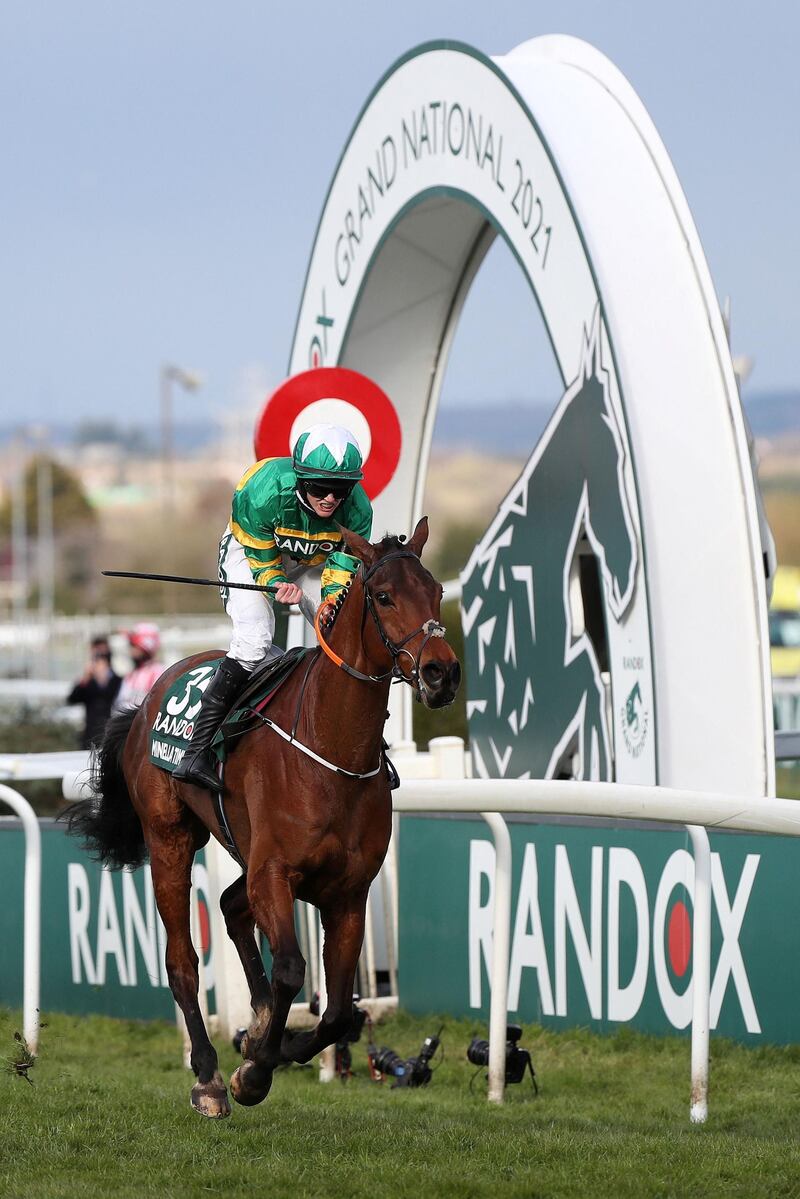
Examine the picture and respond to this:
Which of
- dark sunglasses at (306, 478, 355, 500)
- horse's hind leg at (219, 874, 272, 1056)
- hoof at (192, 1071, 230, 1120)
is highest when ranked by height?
dark sunglasses at (306, 478, 355, 500)

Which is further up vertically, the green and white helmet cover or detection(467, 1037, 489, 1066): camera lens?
the green and white helmet cover

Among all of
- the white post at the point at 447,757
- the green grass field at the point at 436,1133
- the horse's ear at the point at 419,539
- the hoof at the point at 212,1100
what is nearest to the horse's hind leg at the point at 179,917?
the hoof at the point at 212,1100

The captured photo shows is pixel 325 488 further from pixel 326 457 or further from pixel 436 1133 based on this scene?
pixel 436 1133

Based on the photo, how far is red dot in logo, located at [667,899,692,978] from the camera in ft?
17.9

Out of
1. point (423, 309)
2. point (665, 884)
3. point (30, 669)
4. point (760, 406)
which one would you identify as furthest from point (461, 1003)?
point (760, 406)

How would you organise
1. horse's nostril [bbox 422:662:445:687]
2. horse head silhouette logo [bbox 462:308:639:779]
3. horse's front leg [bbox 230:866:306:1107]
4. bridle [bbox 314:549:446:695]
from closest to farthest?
horse's nostril [bbox 422:662:445:687] → bridle [bbox 314:549:446:695] → horse's front leg [bbox 230:866:306:1107] → horse head silhouette logo [bbox 462:308:639:779]

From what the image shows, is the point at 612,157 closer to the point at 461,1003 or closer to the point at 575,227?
the point at 575,227

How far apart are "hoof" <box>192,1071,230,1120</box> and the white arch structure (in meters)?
2.17

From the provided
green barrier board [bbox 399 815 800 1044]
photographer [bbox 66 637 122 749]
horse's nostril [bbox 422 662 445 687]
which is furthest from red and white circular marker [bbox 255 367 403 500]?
photographer [bbox 66 637 122 749]

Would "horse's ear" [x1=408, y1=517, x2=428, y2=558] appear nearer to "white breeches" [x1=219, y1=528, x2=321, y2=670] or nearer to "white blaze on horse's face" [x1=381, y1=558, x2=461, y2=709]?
"white blaze on horse's face" [x1=381, y1=558, x2=461, y2=709]

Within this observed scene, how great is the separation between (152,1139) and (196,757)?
3.18 feet

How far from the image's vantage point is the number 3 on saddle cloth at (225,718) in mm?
4480

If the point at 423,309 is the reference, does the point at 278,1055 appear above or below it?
below

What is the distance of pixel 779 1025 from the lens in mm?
5328
